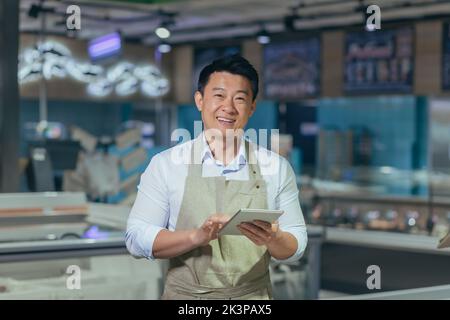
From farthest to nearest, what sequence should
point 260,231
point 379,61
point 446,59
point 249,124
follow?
point 249,124, point 379,61, point 446,59, point 260,231

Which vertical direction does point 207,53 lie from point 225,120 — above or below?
above

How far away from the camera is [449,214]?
786 cm

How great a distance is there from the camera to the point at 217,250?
177 cm

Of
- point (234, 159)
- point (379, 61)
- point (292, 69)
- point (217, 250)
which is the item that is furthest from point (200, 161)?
point (292, 69)

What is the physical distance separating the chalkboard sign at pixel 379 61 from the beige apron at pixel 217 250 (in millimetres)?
7337

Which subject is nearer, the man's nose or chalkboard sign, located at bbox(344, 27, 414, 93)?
the man's nose

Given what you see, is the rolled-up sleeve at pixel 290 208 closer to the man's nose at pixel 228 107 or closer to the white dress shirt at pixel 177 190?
the white dress shirt at pixel 177 190

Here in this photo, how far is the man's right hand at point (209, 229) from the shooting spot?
161cm

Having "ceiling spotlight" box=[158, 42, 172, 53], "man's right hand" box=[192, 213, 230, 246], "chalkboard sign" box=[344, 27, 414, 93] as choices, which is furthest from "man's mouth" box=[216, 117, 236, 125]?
"ceiling spotlight" box=[158, 42, 172, 53]

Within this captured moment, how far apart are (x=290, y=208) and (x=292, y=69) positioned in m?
8.31

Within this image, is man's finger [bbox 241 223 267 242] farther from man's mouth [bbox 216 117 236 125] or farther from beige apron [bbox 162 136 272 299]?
man's mouth [bbox 216 117 236 125]

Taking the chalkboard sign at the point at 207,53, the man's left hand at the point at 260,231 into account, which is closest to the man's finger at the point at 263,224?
the man's left hand at the point at 260,231

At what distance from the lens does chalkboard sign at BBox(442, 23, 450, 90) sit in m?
8.45

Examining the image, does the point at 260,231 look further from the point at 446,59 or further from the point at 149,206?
the point at 446,59
